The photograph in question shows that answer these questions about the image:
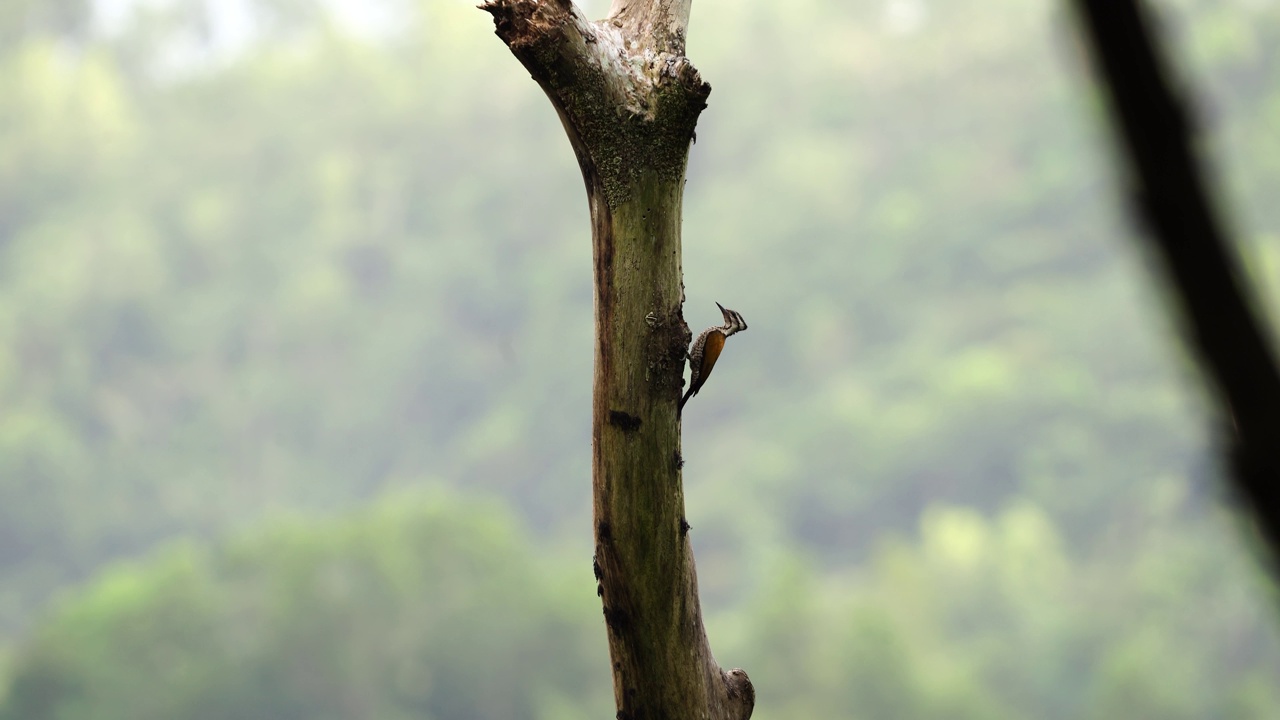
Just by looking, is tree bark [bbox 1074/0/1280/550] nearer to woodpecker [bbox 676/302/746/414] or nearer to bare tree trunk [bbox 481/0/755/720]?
bare tree trunk [bbox 481/0/755/720]

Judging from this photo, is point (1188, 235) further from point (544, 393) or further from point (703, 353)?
point (544, 393)

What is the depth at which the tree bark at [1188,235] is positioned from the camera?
2.32ft

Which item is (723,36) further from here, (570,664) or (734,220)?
(570,664)

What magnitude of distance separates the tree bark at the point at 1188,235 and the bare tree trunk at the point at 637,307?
1.82 meters

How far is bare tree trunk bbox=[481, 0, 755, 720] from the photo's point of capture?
2.53m

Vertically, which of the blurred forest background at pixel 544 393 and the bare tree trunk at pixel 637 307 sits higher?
the blurred forest background at pixel 544 393

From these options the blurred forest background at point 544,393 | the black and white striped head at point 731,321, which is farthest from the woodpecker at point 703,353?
the blurred forest background at point 544,393

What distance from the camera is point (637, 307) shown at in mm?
2568

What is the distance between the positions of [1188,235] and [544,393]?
48.3 metres

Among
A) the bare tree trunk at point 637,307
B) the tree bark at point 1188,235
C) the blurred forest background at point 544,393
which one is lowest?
the tree bark at point 1188,235

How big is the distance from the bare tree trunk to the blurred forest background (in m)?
27.5

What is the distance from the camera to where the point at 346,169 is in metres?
54.9

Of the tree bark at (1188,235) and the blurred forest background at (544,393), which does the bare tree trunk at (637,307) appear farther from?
the blurred forest background at (544,393)

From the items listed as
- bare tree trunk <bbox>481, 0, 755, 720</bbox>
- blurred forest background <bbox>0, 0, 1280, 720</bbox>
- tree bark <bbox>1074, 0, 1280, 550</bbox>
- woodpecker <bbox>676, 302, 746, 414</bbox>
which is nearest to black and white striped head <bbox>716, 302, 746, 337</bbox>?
woodpecker <bbox>676, 302, 746, 414</bbox>
